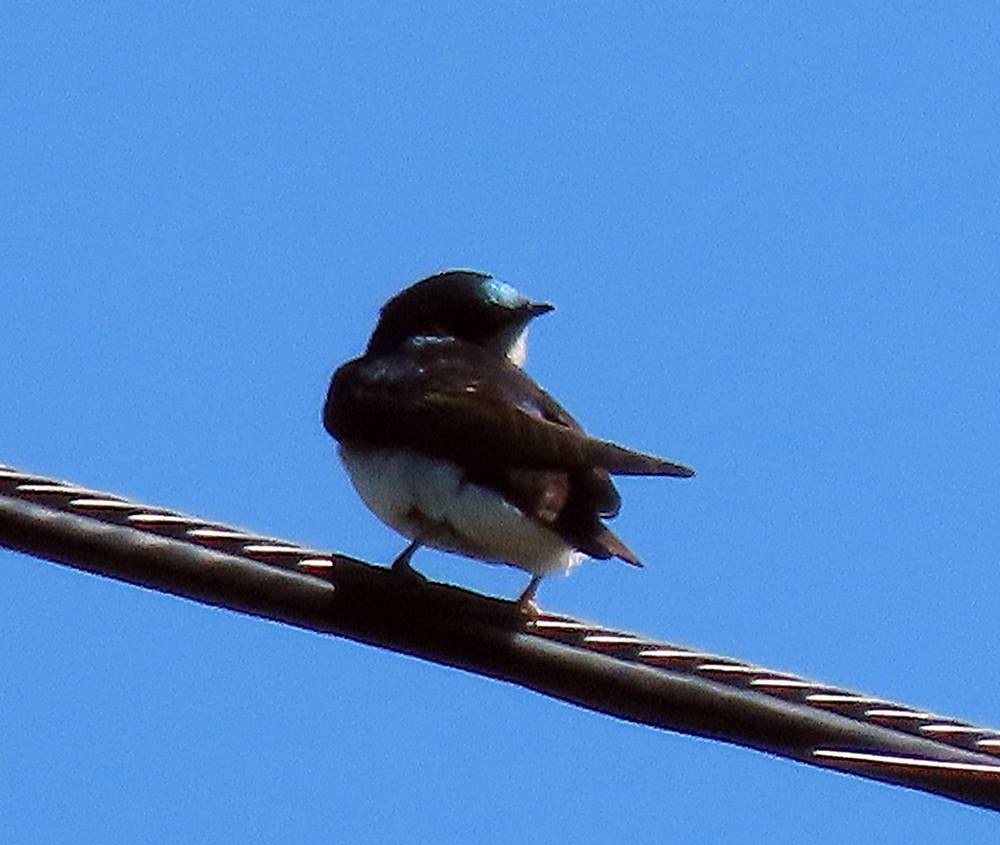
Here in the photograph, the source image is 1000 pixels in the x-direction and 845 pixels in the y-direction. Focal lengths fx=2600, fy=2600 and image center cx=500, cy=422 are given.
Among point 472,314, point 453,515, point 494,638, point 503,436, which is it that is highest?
point 472,314

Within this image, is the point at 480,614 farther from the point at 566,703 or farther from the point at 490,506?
the point at 490,506

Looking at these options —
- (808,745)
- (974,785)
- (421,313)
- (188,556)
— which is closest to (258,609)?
(188,556)

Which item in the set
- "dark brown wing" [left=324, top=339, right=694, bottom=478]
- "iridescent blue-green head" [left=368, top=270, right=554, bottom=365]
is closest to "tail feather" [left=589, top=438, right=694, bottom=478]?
"dark brown wing" [left=324, top=339, right=694, bottom=478]

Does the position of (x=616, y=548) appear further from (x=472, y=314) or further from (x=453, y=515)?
(x=472, y=314)

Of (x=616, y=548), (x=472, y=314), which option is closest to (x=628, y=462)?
(x=616, y=548)

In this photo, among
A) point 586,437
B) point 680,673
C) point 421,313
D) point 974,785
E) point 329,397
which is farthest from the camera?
point 421,313

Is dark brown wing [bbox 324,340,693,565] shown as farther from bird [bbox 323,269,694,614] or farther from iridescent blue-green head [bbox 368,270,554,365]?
iridescent blue-green head [bbox 368,270,554,365]
